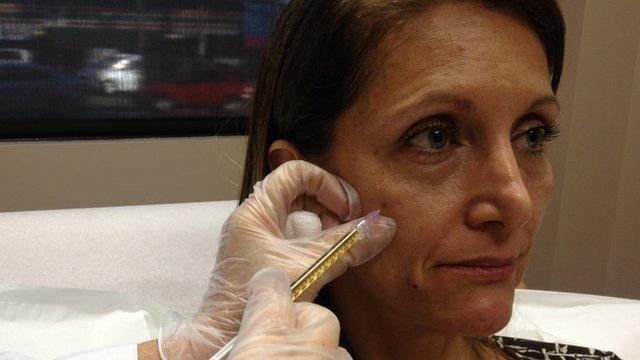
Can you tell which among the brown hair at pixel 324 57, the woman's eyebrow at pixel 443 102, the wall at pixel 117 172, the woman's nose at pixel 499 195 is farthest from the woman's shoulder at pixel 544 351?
the wall at pixel 117 172

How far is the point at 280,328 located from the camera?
0.77 meters

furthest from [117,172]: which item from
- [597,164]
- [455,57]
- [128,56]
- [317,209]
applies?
[597,164]

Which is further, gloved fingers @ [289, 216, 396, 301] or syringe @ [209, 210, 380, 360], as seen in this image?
gloved fingers @ [289, 216, 396, 301]

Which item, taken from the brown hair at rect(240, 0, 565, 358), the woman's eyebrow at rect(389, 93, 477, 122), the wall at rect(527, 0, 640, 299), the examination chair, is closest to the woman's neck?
the brown hair at rect(240, 0, 565, 358)

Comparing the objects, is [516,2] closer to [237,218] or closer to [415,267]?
[415,267]

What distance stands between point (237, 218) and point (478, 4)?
504 millimetres

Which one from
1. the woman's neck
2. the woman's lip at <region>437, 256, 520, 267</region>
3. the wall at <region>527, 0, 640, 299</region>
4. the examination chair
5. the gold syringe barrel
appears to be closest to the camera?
the gold syringe barrel

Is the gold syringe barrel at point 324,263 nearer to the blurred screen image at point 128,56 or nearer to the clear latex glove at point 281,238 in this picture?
the clear latex glove at point 281,238

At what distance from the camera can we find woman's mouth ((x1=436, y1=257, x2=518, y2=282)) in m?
0.95

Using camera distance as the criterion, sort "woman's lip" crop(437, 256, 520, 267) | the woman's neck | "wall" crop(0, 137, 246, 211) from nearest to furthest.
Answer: "woman's lip" crop(437, 256, 520, 267) → the woman's neck → "wall" crop(0, 137, 246, 211)

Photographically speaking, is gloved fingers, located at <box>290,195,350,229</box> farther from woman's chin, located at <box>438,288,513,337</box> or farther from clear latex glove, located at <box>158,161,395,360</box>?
woman's chin, located at <box>438,288,513,337</box>

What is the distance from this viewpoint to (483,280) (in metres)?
0.96

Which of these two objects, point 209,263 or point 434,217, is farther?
point 209,263

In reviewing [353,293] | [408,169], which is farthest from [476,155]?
[353,293]
